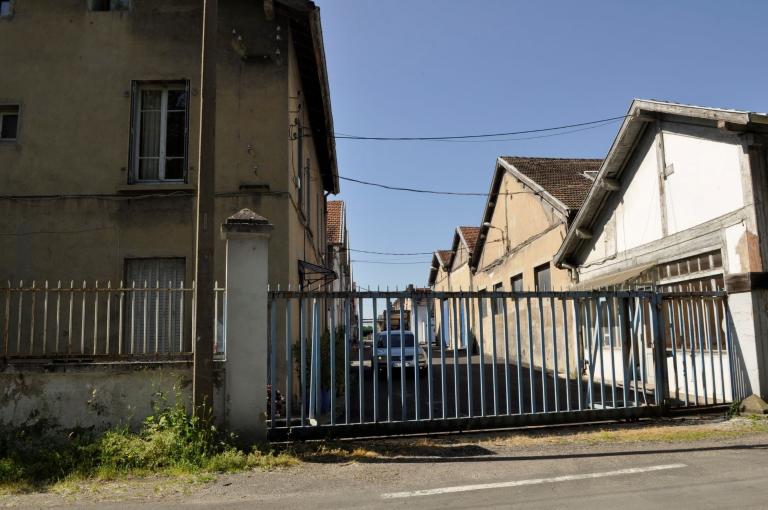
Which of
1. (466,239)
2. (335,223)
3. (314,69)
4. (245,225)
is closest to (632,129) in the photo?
(314,69)

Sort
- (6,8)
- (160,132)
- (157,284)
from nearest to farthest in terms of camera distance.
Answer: (157,284) → (160,132) → (6,8)

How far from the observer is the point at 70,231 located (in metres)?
10.3

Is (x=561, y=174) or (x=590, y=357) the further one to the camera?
(x=561, y=174)

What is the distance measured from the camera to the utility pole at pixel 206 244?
6582 mm

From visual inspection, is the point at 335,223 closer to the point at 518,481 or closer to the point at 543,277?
the point at 543,277

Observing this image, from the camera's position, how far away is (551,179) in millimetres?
19906

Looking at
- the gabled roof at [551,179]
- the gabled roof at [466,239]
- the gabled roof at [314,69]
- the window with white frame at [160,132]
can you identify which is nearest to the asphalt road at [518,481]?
the window with white frame at [160,132]

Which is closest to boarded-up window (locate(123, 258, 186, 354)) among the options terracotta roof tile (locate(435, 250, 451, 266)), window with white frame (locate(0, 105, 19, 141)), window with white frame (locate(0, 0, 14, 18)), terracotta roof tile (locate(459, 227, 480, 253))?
window with white frame (locate(0, 105, 19, 141))

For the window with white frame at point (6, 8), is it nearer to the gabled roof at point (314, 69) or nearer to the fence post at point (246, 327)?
the gabled roof at point (314, 69)

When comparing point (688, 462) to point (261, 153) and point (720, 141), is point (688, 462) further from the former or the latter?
point (261, 153)

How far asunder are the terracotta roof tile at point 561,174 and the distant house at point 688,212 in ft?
9.19

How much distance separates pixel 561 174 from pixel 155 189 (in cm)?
1479

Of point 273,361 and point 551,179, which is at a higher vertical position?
point 551,179

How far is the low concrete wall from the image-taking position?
6.57 m
